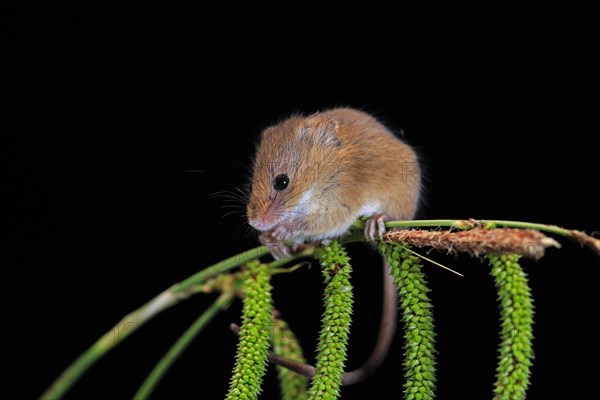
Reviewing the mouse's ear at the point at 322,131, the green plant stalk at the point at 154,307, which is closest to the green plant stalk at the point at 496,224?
the green plant stalk at the point at 154,307

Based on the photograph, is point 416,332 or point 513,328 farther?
point 416,332

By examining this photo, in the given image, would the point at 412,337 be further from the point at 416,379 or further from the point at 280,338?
the point at 280,338

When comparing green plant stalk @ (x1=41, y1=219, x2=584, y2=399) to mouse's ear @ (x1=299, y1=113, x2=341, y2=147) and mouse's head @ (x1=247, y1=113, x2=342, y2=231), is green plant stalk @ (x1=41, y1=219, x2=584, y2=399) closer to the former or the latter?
mouse's head @ (x1=247, y1=113, x2=342, y2=231)

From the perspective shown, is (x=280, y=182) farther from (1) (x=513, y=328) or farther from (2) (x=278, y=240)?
(1) (x=513, y=328)

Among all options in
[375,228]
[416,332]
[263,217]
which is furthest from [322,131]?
[416,332]

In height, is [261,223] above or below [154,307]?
above

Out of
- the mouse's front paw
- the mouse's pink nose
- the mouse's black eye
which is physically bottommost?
the mouse's front paw

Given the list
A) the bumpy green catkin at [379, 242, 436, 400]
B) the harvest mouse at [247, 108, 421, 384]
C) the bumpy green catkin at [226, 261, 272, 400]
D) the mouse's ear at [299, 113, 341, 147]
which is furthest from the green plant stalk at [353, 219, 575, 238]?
the mouse's ear at [299, 113, 341, 147]
